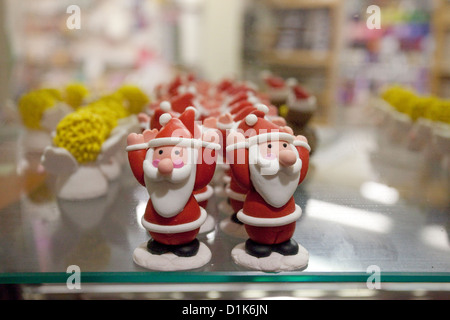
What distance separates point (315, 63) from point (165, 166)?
1717mm

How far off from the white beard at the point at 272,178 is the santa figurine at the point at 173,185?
75mm

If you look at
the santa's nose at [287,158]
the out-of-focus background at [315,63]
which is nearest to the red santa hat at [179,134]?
the santa's nose at [287,158]

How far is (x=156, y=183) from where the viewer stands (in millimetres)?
749

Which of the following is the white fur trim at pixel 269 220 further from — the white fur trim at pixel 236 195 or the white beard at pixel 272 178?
the white fur trim at pixel 236 195

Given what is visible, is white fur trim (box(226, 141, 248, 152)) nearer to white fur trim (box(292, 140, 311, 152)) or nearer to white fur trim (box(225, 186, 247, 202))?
white fur trim (box(292, 140, 311, 152))

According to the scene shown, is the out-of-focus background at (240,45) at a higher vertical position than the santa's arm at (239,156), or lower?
higher

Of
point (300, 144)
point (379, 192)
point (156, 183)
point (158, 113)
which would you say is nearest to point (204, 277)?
point (156, 183)

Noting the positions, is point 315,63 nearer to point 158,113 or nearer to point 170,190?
Result: point 158,113

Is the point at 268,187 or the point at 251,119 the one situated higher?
the point at 251,119

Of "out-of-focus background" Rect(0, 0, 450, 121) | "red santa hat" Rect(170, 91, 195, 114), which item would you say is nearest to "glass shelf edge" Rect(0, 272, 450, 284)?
"red santa hat" Rect(170, 91, 195, 114)

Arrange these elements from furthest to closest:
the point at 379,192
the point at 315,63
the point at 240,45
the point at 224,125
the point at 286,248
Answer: the point at 315,63 < the point at 240,45 < the point at 379,192 < the point at 224,125 < the point at 286,248

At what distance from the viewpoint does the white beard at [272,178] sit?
730mm

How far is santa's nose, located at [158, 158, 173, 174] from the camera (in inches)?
27.2

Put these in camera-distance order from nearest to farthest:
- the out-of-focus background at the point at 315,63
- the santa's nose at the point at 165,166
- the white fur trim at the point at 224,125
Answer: the santa's nose at the point at 165,166, the white fur trim at the point at 224,125, the out-of-focus background at the point at 315,63
